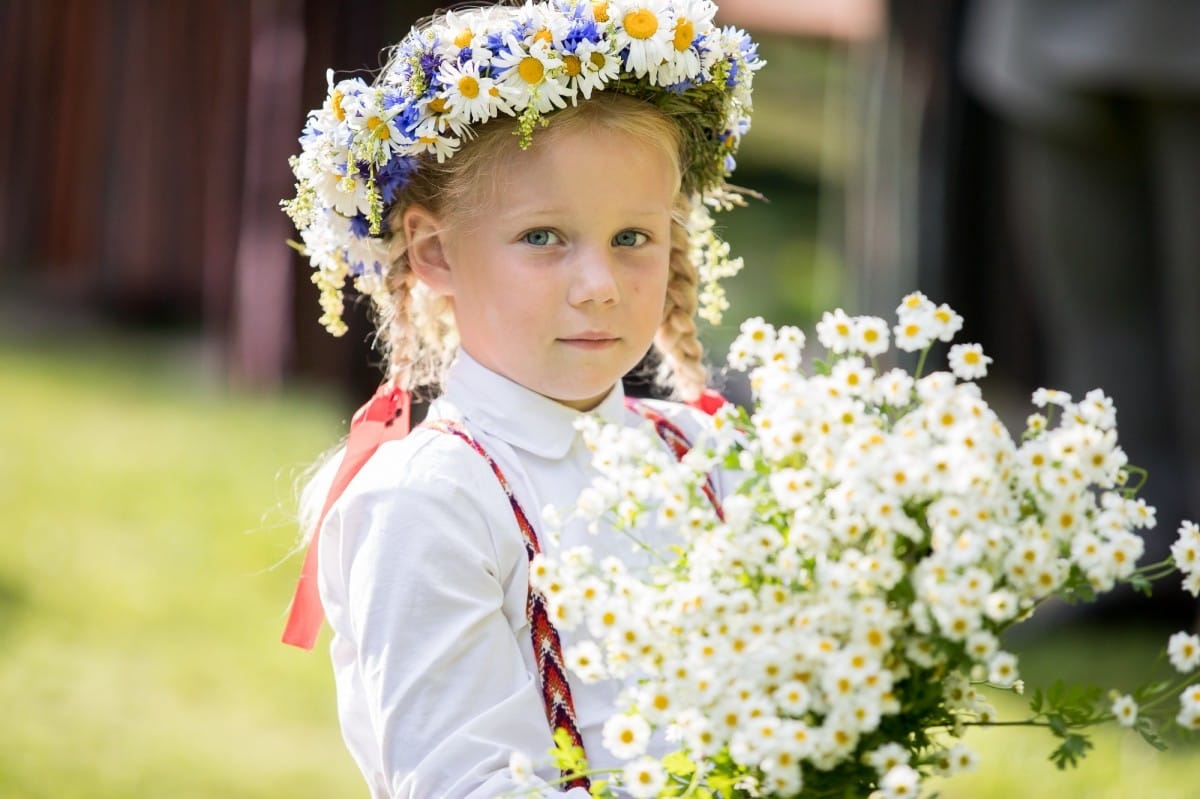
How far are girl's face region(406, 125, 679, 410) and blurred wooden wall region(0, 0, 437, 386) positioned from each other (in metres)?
6.65

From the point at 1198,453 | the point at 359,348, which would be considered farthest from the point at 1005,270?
the point at 359,348

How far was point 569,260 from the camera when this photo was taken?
234 centimetres

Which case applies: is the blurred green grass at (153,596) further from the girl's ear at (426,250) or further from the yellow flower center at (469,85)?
the yellow flower center at (469,85)

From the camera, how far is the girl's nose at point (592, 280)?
231 cm

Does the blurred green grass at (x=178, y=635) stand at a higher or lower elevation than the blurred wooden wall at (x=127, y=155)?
lower

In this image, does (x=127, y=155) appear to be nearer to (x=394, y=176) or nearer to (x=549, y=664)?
(x=394, y=176)

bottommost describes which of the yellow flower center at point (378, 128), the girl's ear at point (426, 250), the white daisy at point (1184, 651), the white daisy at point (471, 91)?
the white daisy at point (1184, 651)

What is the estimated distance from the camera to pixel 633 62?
2.29m

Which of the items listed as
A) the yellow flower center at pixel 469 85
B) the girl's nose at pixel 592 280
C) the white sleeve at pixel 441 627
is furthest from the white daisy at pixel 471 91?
the white sleeve at pixel 441 627

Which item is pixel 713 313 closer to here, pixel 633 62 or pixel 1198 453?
pixel 633 62

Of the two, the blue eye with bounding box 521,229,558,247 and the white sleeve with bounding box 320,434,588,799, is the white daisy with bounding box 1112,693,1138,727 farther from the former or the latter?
the blue eye with bounding box 521,229,558,247

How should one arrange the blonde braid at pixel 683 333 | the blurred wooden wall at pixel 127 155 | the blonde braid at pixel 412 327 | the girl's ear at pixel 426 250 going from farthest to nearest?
the blurred wooden wall at pixel 127 155, the blonde braid at pixel 683 333, the blonde braid at pixel 412 327, the girl's ear at pixel 426 250

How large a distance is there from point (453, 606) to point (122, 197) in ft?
28.1

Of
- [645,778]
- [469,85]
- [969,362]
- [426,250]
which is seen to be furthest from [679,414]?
[645,778]
